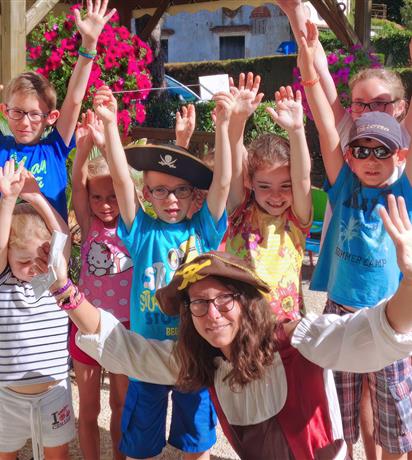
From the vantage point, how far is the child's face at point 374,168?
2.40 meters

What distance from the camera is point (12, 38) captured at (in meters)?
5.03

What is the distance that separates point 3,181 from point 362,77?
1.62 metres

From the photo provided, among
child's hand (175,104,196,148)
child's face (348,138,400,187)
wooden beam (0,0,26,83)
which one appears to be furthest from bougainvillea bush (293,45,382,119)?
child's face (348,138,400,187)

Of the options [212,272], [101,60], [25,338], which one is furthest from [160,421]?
[101,60]

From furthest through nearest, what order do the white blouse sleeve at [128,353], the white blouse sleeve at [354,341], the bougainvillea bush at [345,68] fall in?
1. the bougainvillea bush at [345,68]
2. the white blouse sleeve at [128,353]
3. the white blouse sleeve at [354,341]

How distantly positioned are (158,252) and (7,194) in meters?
0.62

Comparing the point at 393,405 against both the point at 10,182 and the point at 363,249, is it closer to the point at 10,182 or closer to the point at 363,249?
the point at 363,249

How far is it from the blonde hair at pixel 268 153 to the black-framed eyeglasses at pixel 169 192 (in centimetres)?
35

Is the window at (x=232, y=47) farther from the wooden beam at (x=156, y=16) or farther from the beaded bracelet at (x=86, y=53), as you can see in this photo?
the beaded bracelet at (x=86, y=53)

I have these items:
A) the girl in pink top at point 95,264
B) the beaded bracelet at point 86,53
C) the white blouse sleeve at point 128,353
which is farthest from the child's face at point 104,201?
the white blouse sleeve at point 128,353

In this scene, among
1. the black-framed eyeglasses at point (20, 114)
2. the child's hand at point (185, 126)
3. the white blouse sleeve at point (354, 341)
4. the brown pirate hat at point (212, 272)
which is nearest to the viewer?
the white blouse sleeve at point (354, 341)

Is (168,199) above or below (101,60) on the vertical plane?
below

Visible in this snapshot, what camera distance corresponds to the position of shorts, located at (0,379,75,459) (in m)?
2.50

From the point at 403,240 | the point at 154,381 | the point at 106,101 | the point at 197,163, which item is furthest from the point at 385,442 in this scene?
the point at 106,101
